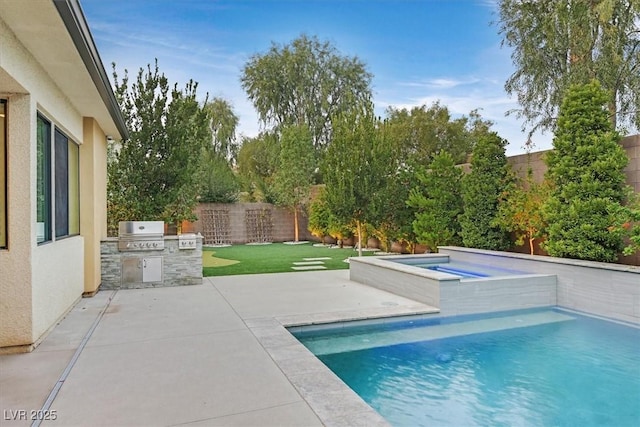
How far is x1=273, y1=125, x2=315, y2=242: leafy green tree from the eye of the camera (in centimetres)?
1953

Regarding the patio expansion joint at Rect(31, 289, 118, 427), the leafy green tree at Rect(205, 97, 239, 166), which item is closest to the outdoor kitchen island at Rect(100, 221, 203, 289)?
the patio expansion joint at Rect(31, 289, 118, 427)

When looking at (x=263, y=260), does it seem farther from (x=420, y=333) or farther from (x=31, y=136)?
(x=31, y=136)

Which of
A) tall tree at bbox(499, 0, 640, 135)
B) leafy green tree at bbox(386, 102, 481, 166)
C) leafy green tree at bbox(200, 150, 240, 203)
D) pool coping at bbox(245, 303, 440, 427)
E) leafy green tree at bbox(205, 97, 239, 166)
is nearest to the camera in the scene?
pool coping at bbox(245, 303, 440, 427)

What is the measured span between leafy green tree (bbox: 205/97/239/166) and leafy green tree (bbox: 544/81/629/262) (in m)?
21.2

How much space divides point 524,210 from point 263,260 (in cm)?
722

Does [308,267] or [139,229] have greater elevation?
[139,229]

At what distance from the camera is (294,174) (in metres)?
19.5

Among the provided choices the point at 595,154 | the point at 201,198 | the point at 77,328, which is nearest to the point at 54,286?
the point at 77,328

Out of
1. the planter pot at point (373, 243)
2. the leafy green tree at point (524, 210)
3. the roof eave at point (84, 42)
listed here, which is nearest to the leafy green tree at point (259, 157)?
the planter pot at point (373, 243)

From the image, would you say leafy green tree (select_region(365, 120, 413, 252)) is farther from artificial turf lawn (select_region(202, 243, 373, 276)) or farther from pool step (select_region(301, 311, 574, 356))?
pool step (select_region(301, 311, 574, 356))

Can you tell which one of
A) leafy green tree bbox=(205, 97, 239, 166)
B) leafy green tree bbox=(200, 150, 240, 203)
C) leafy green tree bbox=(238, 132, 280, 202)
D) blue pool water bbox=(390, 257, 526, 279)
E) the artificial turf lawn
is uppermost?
leafy green tree bbox=(205, 97, 239, 166)

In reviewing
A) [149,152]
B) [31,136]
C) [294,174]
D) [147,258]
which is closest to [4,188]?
[31,136]

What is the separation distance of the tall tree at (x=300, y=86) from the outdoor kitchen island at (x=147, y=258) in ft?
57.9

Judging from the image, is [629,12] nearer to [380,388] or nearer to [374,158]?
[374,158]
